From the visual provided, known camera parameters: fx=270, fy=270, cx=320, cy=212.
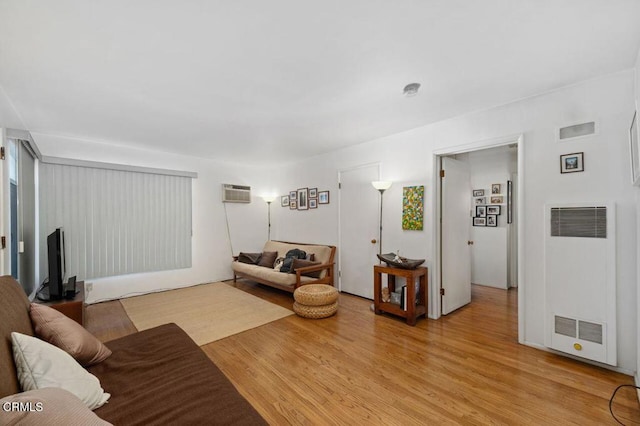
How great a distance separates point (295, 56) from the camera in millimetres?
1933

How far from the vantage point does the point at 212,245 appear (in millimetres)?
5238

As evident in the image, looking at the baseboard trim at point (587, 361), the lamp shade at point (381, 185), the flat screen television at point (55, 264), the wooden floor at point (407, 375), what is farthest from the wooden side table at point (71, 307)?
the baseboard trim at point (587, 361)

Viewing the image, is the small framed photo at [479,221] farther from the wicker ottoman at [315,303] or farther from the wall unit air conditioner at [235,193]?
the wall unit air conditioner at [235,193]

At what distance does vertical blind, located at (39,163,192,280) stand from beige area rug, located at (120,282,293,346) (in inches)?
25.5

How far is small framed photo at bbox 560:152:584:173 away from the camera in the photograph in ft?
7.59

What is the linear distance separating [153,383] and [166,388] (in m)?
0.10

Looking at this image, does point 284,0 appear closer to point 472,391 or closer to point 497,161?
point 472,391

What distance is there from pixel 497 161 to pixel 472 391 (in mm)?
4196

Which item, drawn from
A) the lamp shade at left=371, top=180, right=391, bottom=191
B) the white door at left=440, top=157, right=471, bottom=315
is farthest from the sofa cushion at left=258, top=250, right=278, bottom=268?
the white door at left=440, top=157, right=471, bottom=315

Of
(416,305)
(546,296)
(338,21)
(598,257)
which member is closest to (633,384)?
(546,296)

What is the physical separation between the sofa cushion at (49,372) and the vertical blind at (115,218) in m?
3.55

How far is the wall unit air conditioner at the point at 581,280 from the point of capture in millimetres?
2158

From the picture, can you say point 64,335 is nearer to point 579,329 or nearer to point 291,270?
point 291,270

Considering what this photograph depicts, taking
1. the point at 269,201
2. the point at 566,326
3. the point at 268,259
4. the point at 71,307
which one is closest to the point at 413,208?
the point at 566,326
